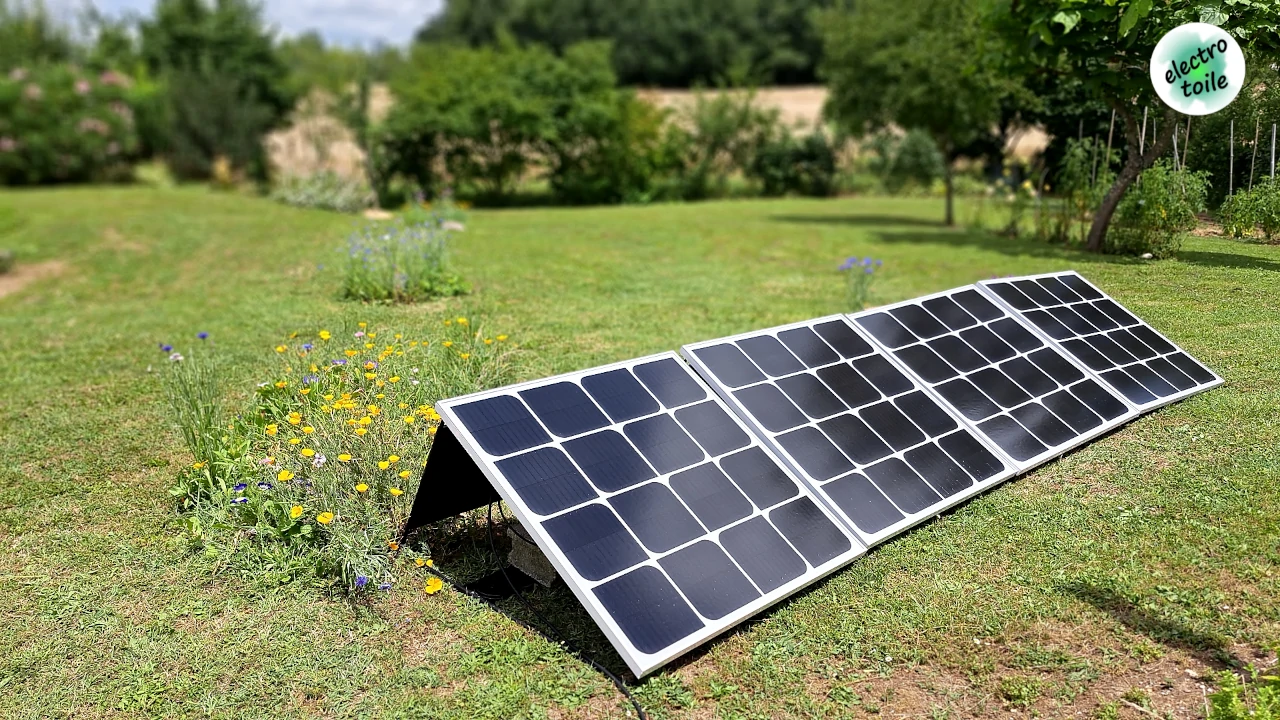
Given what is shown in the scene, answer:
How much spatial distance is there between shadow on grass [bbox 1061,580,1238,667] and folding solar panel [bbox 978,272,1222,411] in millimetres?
2198

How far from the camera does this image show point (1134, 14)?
20.6ft

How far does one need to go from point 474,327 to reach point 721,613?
204 inches

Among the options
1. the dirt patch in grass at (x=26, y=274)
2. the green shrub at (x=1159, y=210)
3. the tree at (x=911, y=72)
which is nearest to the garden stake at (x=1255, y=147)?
the green shrub at (x=1159, y=210)

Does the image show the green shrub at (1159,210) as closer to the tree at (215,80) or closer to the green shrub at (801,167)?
the green shrub at (801,167)

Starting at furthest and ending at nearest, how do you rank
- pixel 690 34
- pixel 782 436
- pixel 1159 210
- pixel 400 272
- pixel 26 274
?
pixel 690 34, pixel 26 274, pixel 400 272, pixel 1159 210, pixel 782 436

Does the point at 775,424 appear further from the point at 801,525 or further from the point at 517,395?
the point at 517,395

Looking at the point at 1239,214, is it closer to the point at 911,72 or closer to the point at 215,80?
the point at 911,72

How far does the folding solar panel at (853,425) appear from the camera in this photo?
4.95 meters

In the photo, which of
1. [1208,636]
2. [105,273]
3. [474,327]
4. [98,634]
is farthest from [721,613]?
[105,273]

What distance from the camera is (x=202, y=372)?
22.1 ft

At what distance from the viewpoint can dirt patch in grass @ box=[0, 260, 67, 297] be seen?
47.6 feet

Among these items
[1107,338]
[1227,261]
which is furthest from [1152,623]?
[1227,261]

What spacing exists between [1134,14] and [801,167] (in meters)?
22.5

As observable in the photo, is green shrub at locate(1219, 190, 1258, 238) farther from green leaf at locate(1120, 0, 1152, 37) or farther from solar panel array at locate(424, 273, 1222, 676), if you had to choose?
green leaf at locate(1120, 0, 1152, 37)
